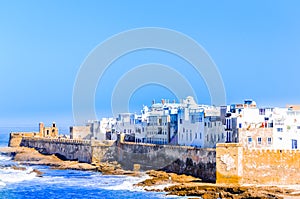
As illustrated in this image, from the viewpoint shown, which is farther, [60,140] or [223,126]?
[60,140]

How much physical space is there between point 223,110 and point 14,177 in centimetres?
2217

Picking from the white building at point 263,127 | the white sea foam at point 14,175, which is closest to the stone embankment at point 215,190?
the white building at point 263,127

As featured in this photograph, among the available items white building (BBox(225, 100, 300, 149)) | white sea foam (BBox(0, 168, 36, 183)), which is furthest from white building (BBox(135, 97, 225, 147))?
white sea foam (BBox(0, 168, 36, 183))

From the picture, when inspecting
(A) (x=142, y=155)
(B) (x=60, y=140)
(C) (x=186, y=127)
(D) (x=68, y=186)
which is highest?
(C) (x=186, y=127)

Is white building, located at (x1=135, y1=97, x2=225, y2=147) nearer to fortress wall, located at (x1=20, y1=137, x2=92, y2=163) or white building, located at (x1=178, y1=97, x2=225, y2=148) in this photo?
white building, located at (x1=178, y1=97, x2=225, y2=148)

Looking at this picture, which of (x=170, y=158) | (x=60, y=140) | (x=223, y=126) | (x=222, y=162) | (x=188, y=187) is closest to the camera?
(x=188, y=187)

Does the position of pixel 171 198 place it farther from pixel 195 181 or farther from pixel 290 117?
pixel 290 117

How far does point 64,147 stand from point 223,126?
33.7m

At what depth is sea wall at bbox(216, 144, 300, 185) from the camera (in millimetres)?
46781

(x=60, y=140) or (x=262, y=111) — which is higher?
(x=262, y=111)

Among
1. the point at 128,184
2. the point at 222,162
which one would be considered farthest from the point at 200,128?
the point at 222,162

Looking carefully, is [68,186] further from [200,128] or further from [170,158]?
[200,128]

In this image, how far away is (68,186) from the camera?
50.6m

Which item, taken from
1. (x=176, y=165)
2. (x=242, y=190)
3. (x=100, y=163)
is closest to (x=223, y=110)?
(x=176, y=165)
